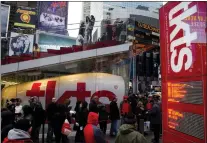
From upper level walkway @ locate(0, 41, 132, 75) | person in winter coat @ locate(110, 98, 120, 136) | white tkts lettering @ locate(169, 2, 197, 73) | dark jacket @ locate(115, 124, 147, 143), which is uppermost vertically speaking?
upper level walkway @ locate(0, 41, 132, 75)

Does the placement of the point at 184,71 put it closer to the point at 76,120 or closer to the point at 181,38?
the point at 181,38

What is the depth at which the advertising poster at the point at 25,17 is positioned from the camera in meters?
51.7

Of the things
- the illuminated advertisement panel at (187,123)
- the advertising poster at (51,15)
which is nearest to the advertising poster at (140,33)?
the illuminated advertisement panel at (187,123)

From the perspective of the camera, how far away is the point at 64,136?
10.0 meters

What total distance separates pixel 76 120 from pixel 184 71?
21.9 ft

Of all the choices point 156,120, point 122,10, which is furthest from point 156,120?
point 122,10

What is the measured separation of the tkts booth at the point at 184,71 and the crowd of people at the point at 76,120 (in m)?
0.64

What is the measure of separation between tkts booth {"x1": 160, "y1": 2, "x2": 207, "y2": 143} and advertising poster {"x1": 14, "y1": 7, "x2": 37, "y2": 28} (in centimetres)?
4899

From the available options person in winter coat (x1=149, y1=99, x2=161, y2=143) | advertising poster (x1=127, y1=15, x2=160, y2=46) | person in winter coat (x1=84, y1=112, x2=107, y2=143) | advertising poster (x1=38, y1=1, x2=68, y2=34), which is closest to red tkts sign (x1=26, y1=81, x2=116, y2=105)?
advertising poster (x1=127, y1=15, x2=160, y2=46)

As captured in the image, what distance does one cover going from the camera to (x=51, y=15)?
5234cm

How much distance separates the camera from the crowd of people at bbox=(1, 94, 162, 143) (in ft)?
13.4

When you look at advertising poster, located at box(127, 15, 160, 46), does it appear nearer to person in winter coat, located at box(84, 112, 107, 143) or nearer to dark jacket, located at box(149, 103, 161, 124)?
dark jacket, located at box(149, 103, 161, 124)

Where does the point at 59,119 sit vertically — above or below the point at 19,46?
below

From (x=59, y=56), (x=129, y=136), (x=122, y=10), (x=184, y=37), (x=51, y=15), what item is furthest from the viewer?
(x=122, y=10)
